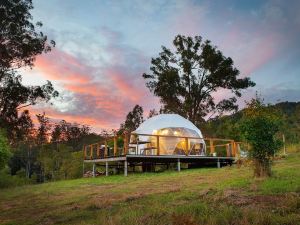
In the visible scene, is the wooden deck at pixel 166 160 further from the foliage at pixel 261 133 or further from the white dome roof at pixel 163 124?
the foliage at pixel 261 133

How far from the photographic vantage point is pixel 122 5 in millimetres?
19594

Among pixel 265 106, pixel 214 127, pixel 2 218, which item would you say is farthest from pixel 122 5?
pixel 214 127

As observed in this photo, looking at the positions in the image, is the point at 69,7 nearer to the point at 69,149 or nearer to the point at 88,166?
the point at 88,166

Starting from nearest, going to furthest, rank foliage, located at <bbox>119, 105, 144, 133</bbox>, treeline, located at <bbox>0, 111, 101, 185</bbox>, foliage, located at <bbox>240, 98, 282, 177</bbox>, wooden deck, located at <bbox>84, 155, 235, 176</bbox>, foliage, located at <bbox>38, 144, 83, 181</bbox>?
foliage, located at <bbox>240, 98, 282, 177</bbox>, wooden deck, located at <bbox>84, 155, 235, 176</bbox>, foliage, located at <bbox>38, 144, 83, 181</bbox>, treeline, located at <bbox>0, 111, 101, 185</bbox>, foliage, located at <bbox>119, 105, 144, 133</bbox>

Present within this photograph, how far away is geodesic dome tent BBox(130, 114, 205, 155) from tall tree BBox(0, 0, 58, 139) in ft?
34.4

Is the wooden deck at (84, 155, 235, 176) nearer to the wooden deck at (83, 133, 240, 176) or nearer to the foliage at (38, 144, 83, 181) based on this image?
the wooden deck at (83, 133, 240, 176)

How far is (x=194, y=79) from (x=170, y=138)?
1652 centimetres

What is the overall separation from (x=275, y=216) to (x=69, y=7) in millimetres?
16874

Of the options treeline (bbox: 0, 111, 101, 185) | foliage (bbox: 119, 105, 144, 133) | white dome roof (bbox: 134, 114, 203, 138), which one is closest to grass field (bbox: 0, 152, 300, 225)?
white dome roof (bbox: 134, 114, 203, 138)

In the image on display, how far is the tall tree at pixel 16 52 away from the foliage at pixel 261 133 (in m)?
23.8

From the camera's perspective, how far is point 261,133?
11883mm

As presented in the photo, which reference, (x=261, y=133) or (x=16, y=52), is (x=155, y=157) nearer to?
(x=261, y=133)

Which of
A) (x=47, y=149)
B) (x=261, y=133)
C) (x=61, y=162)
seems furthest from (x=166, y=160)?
(x=47, y=149)

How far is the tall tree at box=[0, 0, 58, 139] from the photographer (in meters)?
30.9
